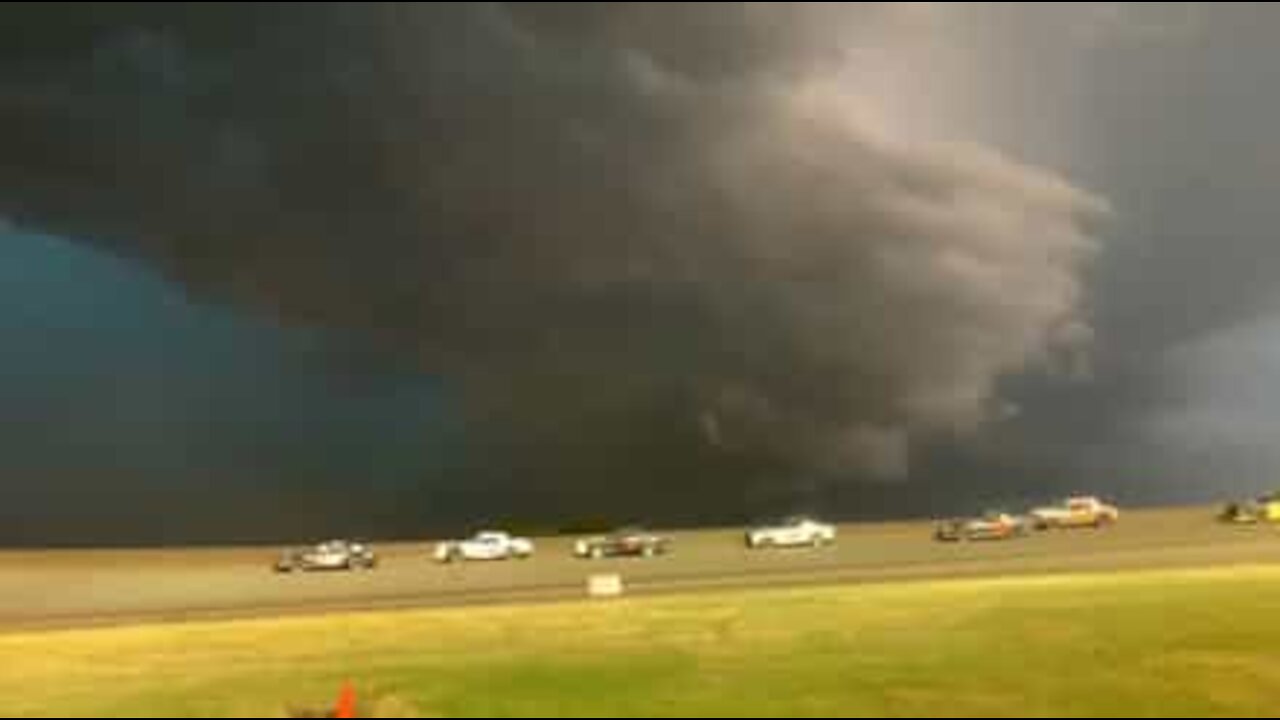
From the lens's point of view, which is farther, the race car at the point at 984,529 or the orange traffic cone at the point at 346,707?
the race car at the point at 984,529

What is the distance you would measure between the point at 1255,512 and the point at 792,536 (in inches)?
1053

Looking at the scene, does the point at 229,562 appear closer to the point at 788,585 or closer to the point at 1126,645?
the point at 788,585

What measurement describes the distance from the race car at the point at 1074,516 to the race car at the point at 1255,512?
20.8 ft

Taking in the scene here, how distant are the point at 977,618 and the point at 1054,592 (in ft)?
26.1

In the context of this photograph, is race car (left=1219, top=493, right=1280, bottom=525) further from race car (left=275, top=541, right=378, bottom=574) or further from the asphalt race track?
race car (left=275, top=541, right=378, bottom=574)

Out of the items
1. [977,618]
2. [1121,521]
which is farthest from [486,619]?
[1121,521]

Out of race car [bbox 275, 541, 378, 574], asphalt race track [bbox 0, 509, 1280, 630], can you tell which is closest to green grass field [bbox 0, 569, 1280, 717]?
asphalt race track [bbox 0, 509, 1280, 630]

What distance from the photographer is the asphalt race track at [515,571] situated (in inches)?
2190

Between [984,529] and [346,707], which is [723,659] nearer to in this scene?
[346,707]

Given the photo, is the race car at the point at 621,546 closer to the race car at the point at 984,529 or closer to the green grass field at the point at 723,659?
the race car at the point at 984,529

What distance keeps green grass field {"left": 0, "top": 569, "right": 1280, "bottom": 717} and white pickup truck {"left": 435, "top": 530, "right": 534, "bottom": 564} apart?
31.8 m

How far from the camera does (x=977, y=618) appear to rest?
42.1 metres

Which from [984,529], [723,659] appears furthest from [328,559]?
[723,659]

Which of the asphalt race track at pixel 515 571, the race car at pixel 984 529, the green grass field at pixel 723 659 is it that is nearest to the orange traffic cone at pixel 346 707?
the green grass field at pixel 723 659
